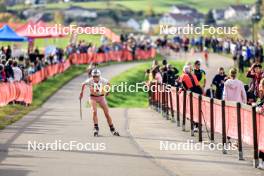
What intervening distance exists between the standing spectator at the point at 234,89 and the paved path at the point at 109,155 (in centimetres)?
150

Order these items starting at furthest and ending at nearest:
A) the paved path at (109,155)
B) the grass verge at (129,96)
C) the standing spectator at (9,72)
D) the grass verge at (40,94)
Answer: the grass verge at (129,96)
the standing spectator at (9,72)
the grass verge at (40,94)
the paved path at (109,155)

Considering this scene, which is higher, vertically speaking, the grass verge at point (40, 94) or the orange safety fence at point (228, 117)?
the orange safety fence at point (228, 117)

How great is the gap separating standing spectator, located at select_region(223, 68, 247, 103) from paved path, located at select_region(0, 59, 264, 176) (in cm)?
150

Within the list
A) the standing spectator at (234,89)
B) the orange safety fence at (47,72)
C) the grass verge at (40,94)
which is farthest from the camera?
the orange safety fence at (47,72)

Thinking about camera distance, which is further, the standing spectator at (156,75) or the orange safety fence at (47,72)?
the orange safety fence at (47,72)

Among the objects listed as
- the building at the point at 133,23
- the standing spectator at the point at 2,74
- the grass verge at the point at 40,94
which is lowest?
the building at the point at 133,23

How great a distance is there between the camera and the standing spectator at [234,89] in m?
18.6

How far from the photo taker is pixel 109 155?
16.0m

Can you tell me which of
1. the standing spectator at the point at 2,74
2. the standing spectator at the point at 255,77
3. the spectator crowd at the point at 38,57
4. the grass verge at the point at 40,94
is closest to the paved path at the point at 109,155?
the grass verge at the point at 40,94

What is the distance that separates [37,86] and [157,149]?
81.8 ft

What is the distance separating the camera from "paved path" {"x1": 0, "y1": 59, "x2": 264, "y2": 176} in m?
13.7

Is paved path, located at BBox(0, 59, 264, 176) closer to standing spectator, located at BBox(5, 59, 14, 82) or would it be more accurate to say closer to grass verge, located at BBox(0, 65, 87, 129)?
grass verge, located at BBox(0, 65, 87, 129)

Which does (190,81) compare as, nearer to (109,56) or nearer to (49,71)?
(49,71)

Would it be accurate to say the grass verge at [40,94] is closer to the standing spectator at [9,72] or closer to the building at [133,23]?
the standing spectator at [9,72]
